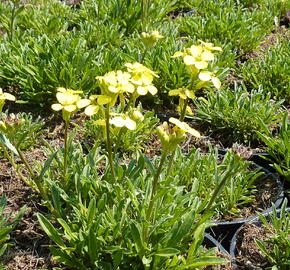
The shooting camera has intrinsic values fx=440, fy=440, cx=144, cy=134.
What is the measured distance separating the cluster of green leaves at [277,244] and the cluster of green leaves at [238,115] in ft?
2.63

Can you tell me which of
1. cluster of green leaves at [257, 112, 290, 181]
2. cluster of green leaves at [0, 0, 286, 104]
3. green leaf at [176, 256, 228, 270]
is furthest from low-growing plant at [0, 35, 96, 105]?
green leaf at [176, 256, 228, 270]

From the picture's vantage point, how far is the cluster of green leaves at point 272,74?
318 centimetres

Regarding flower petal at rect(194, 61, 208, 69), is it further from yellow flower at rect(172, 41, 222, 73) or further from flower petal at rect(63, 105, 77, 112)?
flower petal at rect(63, 105, 77, 112)

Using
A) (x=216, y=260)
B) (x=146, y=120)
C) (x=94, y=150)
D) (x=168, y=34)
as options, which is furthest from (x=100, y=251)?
(x=168, y=34)

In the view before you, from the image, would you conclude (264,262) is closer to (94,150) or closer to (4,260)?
(94,150)

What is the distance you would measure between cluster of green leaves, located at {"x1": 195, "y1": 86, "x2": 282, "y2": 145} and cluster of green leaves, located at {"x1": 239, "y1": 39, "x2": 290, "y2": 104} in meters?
0.36

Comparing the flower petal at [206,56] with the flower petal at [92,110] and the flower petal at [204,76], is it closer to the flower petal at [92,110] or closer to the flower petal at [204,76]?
the flower petal at [204,76]

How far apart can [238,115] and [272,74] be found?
2.33 ft

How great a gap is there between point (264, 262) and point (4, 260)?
1153mm

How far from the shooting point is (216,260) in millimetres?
1663

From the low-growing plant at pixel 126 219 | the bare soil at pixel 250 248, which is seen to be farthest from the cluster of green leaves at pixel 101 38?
the bare soil at pixel 250 248

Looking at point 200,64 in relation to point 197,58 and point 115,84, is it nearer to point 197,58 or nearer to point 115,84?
point 197,58

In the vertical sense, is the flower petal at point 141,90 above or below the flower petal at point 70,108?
above

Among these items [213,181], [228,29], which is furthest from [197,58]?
[228,29]
